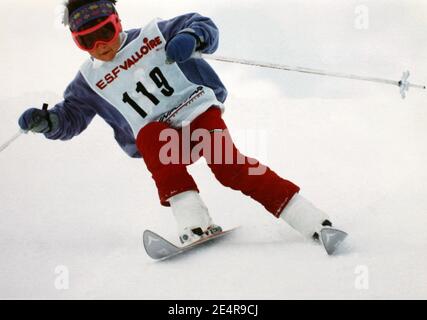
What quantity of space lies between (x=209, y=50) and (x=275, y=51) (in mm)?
522

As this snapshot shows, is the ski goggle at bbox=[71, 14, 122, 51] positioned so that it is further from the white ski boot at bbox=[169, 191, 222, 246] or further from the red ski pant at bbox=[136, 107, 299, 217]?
the white ski boot at bbox=[169, 191, 222, 246]

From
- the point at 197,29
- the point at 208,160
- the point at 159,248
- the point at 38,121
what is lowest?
the point at 159,248

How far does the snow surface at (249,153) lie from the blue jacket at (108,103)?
0.59 ft

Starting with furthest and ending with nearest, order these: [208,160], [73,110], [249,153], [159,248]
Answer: [249,153] < [73,110] < [208,160] < [159,248]

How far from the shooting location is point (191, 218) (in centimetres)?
115

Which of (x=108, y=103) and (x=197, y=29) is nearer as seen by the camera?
(x=197, y=29)

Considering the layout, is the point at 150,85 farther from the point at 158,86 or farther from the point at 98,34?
the point at 98,34

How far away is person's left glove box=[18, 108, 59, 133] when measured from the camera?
50.3 inches

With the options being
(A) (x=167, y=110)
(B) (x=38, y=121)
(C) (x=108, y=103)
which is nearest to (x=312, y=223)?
(A) (x=167, y=110)

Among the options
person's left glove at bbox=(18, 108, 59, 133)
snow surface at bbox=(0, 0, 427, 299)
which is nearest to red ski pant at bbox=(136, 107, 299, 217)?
snow surface at bbox=(0, 0, 427, 299)

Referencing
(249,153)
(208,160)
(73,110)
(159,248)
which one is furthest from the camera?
(249,153)

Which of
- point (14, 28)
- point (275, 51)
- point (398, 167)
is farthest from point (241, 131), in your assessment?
point (14, 28)

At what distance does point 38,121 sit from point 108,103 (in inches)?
6.2

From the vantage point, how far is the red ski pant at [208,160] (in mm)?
1177
